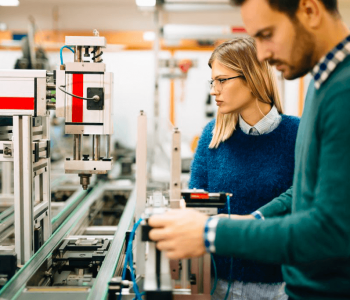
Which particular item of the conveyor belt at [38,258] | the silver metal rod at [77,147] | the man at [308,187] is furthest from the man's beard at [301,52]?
the conveyor belt at [38,258]

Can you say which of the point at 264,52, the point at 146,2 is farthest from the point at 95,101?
the point at 146,2

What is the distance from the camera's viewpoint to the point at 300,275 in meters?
0.87

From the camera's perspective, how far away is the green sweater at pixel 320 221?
66cm

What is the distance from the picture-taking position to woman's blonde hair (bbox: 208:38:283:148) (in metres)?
1.33

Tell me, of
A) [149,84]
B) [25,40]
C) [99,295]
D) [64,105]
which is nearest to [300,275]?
[99,295]

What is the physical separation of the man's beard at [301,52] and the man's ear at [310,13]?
1 cm

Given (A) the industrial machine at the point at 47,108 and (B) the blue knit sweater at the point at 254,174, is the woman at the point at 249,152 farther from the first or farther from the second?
(A) the industrial machine at the point at 47,108

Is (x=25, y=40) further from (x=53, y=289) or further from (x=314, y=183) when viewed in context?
(x=314, y=183)

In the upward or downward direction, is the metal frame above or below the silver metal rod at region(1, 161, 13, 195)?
above

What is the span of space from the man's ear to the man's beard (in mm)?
12

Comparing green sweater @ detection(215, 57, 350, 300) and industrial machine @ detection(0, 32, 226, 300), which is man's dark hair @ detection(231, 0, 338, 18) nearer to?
green sweater @ detection(215, 57, 350, 300)

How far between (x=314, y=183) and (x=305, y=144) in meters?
0.09

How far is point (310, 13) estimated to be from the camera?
74 centimetres

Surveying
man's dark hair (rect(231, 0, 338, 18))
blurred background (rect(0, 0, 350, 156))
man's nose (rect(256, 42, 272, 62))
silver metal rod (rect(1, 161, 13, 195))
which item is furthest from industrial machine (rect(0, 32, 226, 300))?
blurred background (rect(0, 0, 350, 156))
